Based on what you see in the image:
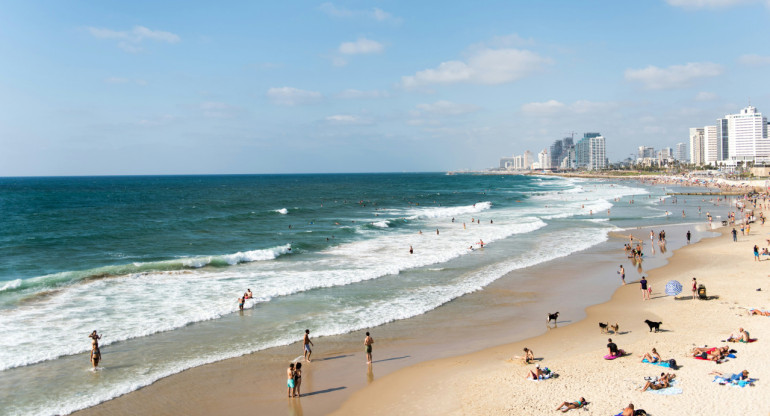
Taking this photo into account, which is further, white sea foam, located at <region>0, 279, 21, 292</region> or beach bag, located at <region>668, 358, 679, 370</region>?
white sea foam, located at <region>0, 279, 21, 292</region>

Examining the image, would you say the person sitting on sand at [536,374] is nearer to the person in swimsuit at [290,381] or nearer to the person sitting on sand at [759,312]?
the person in swimsuit at [290,381]

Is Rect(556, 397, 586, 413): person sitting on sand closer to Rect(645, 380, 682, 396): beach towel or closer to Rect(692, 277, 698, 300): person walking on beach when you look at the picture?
Rect(645, 380, 682, 396): beach towel

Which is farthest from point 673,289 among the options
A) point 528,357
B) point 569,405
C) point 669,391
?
point 569,405

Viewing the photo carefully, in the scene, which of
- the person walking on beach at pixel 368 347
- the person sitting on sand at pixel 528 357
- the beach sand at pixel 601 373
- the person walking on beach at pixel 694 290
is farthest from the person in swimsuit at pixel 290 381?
the person walking on beach at pixel 694 290

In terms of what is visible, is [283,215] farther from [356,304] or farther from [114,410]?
[114,410]

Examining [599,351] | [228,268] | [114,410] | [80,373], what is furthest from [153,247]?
[599,351]

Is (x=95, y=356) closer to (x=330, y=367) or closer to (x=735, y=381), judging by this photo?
(x=330, y=367)

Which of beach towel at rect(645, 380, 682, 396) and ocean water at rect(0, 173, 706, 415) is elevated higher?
ocean water at rect(0, 173, 706, 415)

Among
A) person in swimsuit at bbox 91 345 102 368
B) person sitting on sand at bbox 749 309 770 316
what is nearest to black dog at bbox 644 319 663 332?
person sitting on sand at bbox 749 309 770 316

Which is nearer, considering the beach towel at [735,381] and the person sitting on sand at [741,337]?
the beach towel at [735,381]
